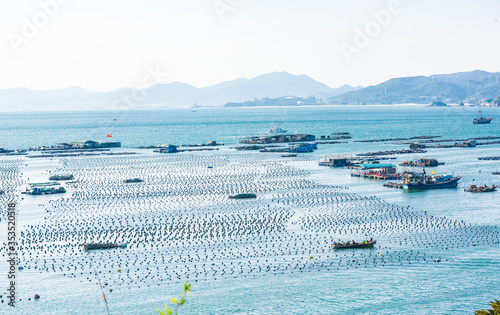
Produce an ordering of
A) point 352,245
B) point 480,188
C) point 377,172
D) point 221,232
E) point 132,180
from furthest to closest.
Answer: point 377,172 < point 132,180 < point 480,188 < point 221,232 < point 352,245

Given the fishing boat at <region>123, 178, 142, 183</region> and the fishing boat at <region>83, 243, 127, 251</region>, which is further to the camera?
the fishing boat at <region>123, 178, 142, 183</region>

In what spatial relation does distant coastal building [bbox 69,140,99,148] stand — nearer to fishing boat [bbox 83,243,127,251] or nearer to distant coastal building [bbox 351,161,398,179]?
distant coastal building [bbox 351,161,398,179]

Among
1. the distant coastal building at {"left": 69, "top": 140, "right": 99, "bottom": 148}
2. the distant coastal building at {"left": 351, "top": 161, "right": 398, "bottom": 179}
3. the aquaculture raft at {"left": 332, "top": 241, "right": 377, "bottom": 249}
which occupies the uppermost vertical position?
the distant coastal building at {"left": 69, "top": 140, "right": 99, "bottom": 148}

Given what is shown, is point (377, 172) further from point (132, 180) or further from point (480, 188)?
point (132, 180)

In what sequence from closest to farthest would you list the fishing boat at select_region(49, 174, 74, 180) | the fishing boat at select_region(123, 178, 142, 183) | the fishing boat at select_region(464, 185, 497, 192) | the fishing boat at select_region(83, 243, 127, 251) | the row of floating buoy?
1. the row of floating buoy
2. the fishing boat at select_region(83, 243, 127, 251)
3. the fishing boat at select_region(464, 185, 497, 192)
4. the fishing boat at select_region(123, 178, 142, 183)
5. the fishing boat at select_region(49, 174, 74, 180)

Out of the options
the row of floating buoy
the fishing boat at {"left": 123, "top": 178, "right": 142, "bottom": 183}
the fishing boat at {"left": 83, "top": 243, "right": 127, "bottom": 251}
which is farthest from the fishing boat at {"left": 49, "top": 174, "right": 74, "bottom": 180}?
the fishing boat at {"left": 83, "top": 243, "right": 127, "bottom": 251}

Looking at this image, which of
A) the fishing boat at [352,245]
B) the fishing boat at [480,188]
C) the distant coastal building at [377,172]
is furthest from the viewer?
the distant coastal building at [377,172]

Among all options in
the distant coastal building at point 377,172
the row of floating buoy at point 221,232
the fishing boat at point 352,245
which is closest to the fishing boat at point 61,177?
the row of floating buoy at point 221,232

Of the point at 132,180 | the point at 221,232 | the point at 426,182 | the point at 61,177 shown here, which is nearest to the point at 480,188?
the point at 426,182

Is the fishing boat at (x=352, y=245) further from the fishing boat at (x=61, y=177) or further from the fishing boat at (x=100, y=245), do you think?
the fishing boat at (x=61, y=177)

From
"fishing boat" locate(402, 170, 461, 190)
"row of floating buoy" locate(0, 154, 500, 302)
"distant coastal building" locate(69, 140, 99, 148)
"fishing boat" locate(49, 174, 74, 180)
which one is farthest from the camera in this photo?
"distant coastal building" locate(69, 140, 99, 148)

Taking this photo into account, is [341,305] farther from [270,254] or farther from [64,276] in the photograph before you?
[64,276]
